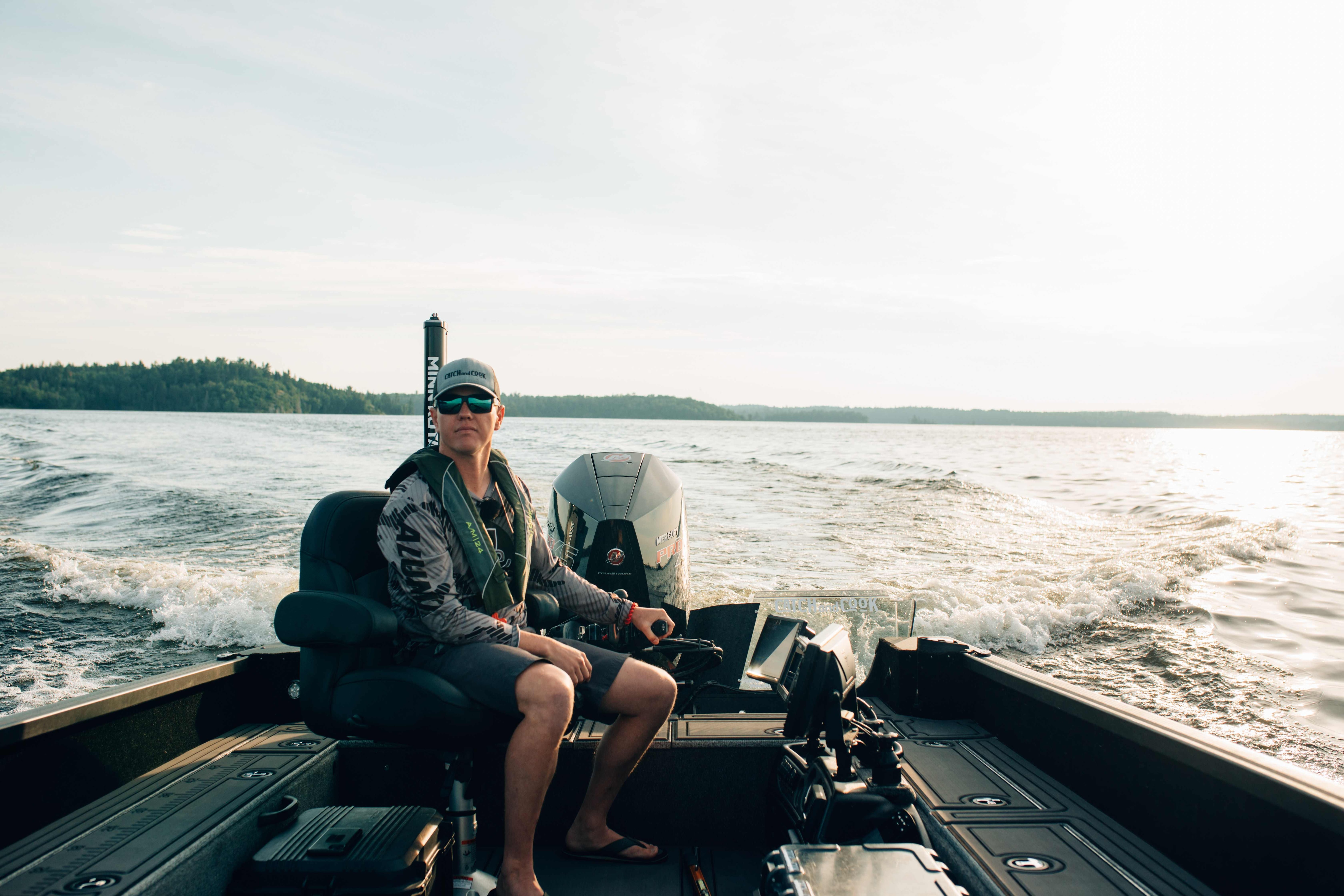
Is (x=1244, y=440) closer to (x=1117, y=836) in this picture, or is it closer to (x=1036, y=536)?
(x=1036, y=536)

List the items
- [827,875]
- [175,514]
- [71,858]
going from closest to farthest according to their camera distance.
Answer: [827,875] < [71,858] < [175,514]

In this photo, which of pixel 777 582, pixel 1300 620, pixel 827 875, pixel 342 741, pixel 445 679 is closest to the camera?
pixel 827 875

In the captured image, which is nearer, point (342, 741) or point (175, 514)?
point (342, 741)

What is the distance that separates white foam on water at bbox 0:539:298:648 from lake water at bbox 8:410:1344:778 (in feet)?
0.09

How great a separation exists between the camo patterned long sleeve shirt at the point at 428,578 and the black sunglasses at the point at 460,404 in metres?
0.20

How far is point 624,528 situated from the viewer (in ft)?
11.8

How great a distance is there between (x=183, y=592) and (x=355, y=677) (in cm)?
681

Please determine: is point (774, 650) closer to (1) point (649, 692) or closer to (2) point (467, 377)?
(1) point (649, 692)

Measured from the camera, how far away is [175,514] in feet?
39.0

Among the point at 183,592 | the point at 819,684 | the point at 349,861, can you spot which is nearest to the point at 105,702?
the point at 349,861

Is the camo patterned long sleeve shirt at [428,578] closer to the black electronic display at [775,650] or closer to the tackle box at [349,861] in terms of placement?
the tackle box at [349,861]

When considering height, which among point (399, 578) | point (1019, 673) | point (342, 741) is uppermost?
point (399, 578)

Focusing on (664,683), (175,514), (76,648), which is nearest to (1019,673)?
(664,683)

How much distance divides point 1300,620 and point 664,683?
8379 mm
